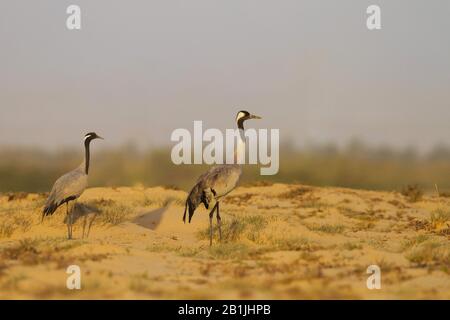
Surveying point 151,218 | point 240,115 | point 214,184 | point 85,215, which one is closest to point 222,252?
point 214,184

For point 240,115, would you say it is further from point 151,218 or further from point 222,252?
point 151,218

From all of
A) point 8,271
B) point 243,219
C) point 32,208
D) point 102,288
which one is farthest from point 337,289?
point 32,208

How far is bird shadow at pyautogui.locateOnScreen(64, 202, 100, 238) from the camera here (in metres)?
14.3

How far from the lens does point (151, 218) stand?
15.2 meters

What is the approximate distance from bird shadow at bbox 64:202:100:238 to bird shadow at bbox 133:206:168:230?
1023 mm

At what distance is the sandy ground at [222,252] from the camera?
7.83 m

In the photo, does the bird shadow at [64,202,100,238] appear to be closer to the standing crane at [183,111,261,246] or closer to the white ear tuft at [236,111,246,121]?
the standing crane at [183,111,261,246]

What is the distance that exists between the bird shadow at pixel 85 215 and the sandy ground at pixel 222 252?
0.06 metres

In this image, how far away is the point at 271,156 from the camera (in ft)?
73.3

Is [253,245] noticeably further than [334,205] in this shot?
No

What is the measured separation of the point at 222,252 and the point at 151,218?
4325 mm
